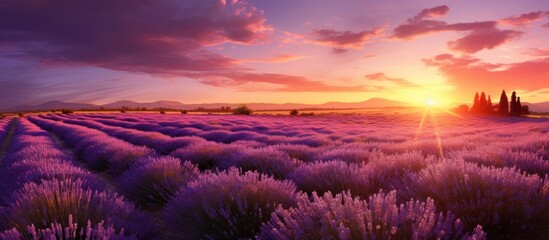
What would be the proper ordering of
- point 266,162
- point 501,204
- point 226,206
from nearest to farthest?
point 501,204 < point 226,206 < point 266,162

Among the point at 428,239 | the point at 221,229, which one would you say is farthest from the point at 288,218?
the point at 221,229

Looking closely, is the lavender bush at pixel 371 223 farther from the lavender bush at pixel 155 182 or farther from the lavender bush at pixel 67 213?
the lavender bush at pixel 155 182

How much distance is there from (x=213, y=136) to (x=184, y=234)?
10.3 meters

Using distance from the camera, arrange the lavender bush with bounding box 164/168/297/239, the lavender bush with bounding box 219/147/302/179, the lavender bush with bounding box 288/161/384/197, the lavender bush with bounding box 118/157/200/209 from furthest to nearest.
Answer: the lavender bush with bounding box 219/147/302/179 < the lavender bush with bounding box 118/157/200/209 < the lavender bush with bounding box 288/161/384/197 < the lavender bush with bounding box 164/168/297/239

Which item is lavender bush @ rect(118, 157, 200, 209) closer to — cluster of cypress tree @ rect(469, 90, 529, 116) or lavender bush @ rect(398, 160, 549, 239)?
lavender bush @ rect(398, 160, 549, 239)

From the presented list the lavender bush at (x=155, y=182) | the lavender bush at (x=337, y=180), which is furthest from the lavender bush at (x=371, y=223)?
the lavender bush at (x=155, y=182)

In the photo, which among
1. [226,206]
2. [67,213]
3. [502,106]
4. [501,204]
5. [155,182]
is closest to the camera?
[501,204]

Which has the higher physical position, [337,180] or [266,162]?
[337,180]

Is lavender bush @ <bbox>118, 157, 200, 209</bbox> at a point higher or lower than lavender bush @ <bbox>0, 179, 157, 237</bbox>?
lower

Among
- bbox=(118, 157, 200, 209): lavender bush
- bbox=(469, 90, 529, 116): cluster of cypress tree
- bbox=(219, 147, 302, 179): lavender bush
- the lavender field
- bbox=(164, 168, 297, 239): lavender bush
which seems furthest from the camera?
bbox=(469, 90, 529, 116): cluster of cypress tree

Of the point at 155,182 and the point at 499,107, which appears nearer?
the point at 155,182

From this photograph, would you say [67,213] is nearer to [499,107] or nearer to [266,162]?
[266,162]

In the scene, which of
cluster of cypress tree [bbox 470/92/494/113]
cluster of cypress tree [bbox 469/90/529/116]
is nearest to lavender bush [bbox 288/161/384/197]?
cluster of cypress tree [bbox 469/90/529/116]

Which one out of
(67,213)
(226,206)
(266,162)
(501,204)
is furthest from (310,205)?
(266,162)
